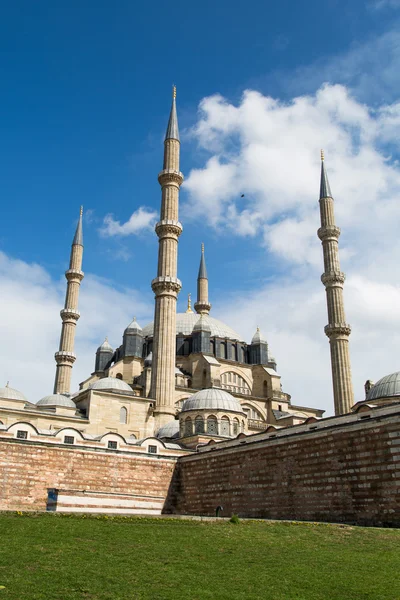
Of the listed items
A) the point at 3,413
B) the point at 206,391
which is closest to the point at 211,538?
the point at 206,391

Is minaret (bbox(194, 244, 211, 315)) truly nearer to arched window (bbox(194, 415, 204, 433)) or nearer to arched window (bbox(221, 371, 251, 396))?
arched window (bbox(221, 371, 251, 396))

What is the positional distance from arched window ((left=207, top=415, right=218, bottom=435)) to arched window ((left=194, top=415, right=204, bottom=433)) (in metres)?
0.25

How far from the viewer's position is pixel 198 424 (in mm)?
23359

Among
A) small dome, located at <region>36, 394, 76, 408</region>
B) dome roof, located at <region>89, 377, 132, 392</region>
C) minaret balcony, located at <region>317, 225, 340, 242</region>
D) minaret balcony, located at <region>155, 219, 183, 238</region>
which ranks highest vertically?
minaret balcony, located at <region>317, 225, 340, 242</region>

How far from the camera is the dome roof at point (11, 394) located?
25619 millimetres

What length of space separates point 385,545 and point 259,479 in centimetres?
791

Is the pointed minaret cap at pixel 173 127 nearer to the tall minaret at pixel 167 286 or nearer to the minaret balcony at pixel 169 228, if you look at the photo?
the tall minaret at pixel 167 286

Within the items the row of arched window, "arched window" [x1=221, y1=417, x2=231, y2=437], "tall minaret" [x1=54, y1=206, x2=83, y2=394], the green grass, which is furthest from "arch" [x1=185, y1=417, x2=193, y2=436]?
the green grass

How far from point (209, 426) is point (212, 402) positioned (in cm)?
99

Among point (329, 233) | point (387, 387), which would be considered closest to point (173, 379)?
point (387, 387)

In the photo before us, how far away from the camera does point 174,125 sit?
3219 centimetres

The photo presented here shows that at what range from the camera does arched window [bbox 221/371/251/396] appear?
111 feet

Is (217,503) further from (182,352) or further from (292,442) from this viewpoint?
(182,352)

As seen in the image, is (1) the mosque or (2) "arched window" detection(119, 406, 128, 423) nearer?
(1) the mosque
